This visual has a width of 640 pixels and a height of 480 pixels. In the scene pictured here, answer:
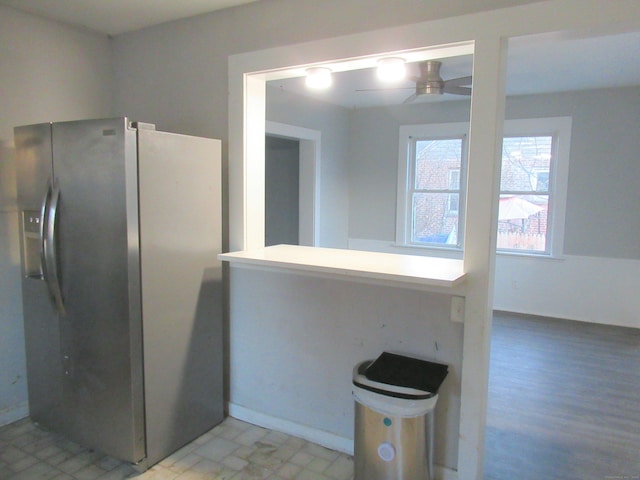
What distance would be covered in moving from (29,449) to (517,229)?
509 centimetres

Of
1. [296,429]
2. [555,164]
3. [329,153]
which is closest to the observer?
[296,429]

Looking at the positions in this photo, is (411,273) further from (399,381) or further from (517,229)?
(517,229)

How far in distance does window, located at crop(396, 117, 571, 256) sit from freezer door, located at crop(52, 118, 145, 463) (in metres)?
4.15

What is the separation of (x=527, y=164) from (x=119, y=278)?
185 inches

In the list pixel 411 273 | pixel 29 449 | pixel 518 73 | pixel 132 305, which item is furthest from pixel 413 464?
pixel 518 73

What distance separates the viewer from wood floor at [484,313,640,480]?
93.4 inches

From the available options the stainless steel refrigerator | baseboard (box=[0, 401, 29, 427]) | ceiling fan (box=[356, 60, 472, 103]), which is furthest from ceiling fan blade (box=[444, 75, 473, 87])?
baseboard (box=[0, 401, 29, 427])

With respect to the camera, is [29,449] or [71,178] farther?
[29,449]

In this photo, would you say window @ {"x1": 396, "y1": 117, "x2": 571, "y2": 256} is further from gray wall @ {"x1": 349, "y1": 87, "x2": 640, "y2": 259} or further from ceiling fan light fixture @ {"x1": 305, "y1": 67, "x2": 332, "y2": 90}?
ceiling fan light fixture @ {"x1": 305, "y1": 67, "x2": 332, "y2": 90}

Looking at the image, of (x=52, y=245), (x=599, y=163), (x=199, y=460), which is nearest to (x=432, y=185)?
(x=599, y=163)

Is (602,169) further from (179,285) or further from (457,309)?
(179,285)

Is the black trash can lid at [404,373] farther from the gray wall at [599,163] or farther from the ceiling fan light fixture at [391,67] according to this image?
the gray wall at [599,163]

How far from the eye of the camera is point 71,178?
2.21 metres

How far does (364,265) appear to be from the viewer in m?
2.08
